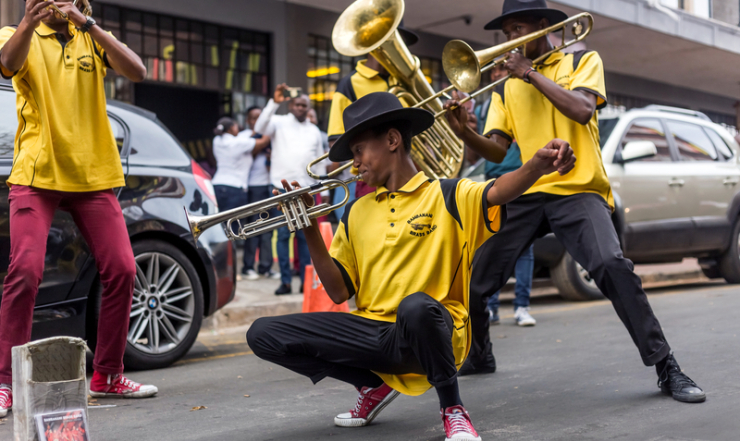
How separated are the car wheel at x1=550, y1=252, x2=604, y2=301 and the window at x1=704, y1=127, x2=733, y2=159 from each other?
2585 mm

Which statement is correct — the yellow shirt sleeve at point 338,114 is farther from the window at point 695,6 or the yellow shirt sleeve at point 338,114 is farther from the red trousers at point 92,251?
the window at point 695,6

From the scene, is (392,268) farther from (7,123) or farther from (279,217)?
(7,123)

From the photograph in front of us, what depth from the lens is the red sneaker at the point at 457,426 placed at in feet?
10.2

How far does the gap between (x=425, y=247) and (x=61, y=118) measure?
2060mm

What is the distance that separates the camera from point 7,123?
181 inches

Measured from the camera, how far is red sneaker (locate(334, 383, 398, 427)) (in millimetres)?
3539

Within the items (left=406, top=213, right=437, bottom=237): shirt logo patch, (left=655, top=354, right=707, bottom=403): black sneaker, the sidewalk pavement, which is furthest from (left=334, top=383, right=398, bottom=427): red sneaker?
the sidewalk pavement

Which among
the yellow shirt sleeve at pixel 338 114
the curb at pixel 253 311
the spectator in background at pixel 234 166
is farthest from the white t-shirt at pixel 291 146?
the yellow shirt sleeve at pixel 338 114

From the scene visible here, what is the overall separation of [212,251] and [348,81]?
58.7 inches

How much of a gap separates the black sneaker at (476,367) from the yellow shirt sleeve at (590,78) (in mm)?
1588

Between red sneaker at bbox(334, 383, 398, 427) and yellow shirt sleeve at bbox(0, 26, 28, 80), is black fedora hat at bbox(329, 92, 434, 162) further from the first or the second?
yellow shirt sleeve at bbox(0, 26, 28, 80)

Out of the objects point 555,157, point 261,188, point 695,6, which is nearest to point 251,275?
point 261,188

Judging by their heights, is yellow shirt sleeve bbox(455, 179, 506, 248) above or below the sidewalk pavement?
above

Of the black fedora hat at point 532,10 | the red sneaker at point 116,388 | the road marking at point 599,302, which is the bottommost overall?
the road marking at point 599,302
